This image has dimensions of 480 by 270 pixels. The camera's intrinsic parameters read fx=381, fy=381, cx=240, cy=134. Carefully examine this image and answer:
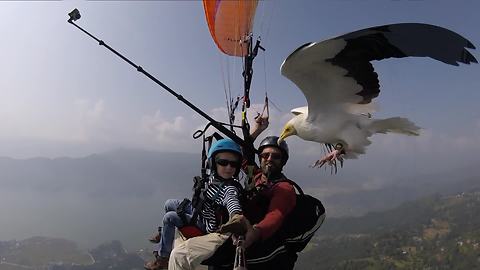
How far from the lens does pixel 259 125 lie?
4992 millimetres

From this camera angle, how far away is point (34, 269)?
154125 mm

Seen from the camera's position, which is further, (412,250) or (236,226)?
(412,250)

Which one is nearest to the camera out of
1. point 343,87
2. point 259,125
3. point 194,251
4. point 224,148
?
point 194,251

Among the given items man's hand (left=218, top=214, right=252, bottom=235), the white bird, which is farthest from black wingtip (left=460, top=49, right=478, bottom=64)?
man's hand (left=218, top=214, right=252, bottom=235)

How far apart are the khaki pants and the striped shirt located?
0.76 feet

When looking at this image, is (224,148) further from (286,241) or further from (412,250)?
(412,250)

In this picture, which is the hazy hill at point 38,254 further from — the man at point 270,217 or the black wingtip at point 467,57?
the black wingtip at point 467,57

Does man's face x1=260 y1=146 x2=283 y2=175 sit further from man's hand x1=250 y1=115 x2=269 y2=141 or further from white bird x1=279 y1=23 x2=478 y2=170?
man's hand x1=250 y1=115 x2=269 y2=141

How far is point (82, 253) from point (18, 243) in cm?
4187

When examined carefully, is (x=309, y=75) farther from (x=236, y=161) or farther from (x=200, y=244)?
(x=200, y=244)

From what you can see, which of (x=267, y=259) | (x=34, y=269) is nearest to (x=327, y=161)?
(x=267, y=259)

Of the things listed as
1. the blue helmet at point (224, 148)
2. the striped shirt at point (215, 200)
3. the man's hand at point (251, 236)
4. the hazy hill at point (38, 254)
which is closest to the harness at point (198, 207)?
the striped shirt at point (215, 200)

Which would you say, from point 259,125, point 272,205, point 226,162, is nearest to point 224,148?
point 226,162

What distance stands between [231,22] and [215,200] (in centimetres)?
448
